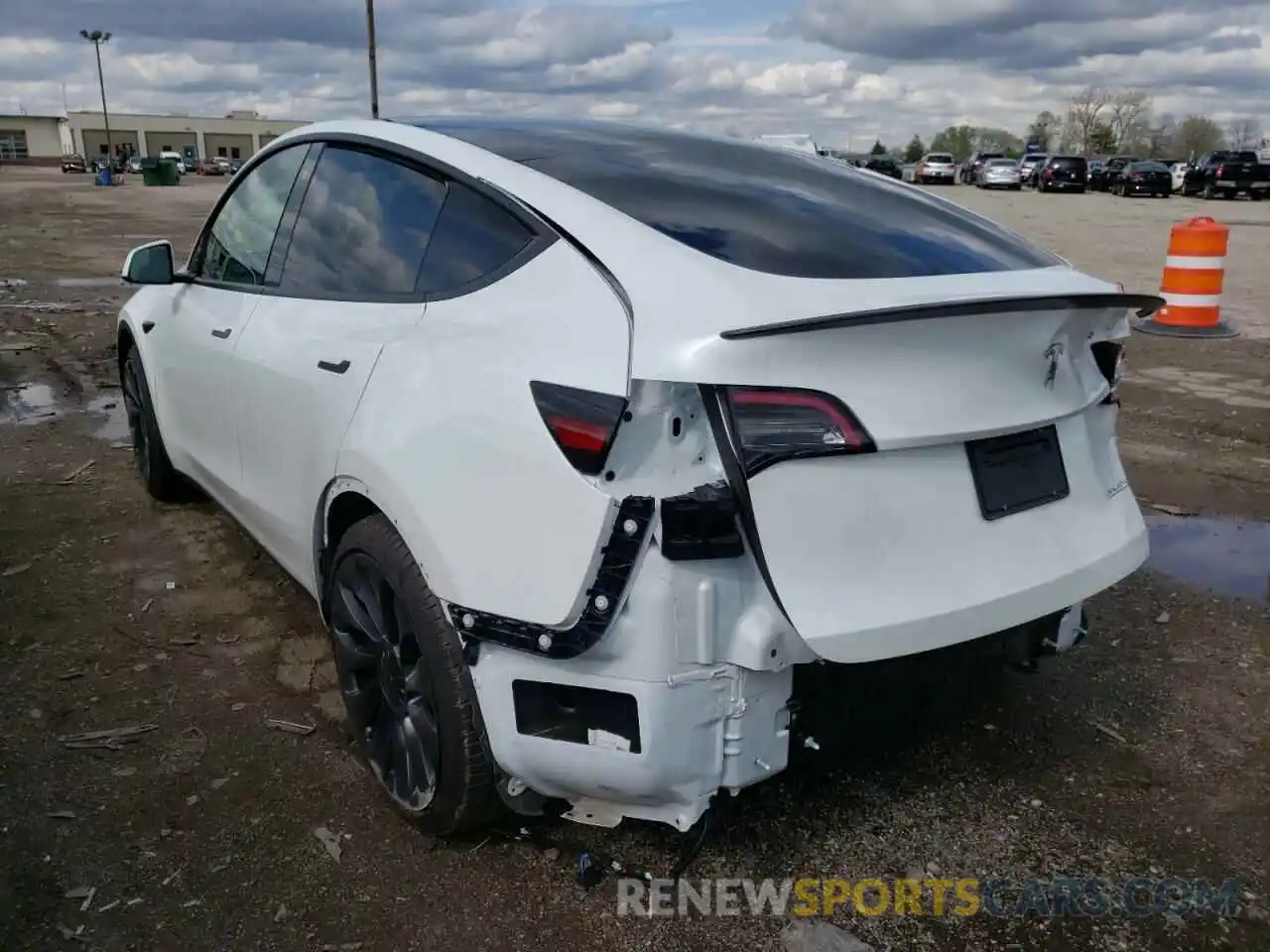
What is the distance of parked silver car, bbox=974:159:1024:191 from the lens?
45.5 metres

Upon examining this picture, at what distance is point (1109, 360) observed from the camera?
8.93 ft

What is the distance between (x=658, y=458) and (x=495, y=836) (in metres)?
1.20

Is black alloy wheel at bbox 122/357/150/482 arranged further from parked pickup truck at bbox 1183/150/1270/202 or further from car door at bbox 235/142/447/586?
parked pickup truck at bbox 1183/150/1270/202

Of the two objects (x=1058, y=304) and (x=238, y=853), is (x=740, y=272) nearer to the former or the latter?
(x=1058, y=304)

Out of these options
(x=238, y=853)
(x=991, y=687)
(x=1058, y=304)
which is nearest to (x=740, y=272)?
(x=1058, y=304)

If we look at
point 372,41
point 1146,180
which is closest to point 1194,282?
point 372,41

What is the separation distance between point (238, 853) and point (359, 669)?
0.52 metres

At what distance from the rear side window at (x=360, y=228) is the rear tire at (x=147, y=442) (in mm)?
1775

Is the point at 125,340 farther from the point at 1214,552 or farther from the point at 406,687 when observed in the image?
the point at 1214,552

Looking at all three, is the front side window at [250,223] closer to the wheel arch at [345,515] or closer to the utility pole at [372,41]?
the wheel arch at [345,515]

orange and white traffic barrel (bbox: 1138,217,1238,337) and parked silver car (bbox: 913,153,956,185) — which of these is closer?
orange and white traffic barrel (bbox: 1138,217,1238,337)

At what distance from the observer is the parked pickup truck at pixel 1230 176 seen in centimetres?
3772

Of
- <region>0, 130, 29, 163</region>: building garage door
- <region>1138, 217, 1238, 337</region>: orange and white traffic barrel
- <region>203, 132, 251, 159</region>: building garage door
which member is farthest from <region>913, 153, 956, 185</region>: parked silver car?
<region>0, 130, 29, 163</region>: building garage door

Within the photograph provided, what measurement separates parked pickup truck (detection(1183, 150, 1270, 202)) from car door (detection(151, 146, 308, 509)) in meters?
41.6
